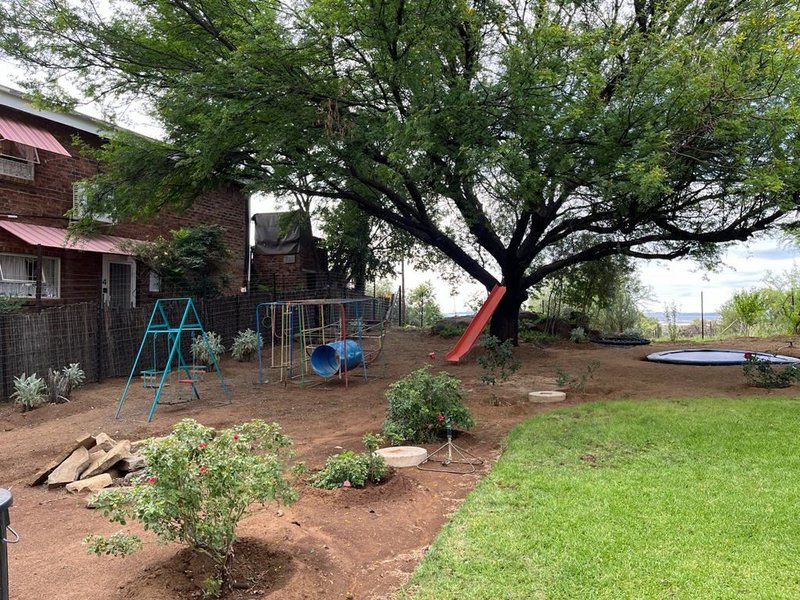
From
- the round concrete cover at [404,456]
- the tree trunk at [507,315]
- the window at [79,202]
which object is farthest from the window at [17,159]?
the round concrete cover at [404,456]

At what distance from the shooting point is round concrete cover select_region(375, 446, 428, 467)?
5.43m

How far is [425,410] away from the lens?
6156 millimetres

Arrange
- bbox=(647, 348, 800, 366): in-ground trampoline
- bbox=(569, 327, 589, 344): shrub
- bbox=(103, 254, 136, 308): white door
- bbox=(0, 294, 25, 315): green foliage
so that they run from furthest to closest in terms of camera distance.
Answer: bbox=(569, 327, 589, 344): shrub, bbox=(103, 254, 136, 308): white door, bbox=(647, 348, 800, 366): in-ground trampoline, bbox=(0, 294, 25, 315): green foliage

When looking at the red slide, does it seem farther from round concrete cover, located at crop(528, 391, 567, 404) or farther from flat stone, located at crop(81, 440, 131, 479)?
flat stone, located at crop(81, 440, 131, 479)

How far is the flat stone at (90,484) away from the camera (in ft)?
17.3

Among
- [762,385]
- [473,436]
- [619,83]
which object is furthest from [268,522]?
[619,83]

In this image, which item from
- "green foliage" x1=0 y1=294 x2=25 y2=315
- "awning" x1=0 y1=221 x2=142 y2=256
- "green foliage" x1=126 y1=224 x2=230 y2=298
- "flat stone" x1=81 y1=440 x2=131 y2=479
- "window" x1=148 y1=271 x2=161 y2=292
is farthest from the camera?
"window" x1=148 y1=271 x2=161 y2=292

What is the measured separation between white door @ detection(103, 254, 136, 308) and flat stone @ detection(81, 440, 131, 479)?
10.9 m

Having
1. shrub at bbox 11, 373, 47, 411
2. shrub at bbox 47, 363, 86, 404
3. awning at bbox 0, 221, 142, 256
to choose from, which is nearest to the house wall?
awning at bbox 0, 221, 142, 256

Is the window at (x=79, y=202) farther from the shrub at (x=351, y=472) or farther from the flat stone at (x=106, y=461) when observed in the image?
the shrub at (x=351, y=472)

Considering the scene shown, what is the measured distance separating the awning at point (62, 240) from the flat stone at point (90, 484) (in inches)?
327

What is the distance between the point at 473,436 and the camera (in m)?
6.59

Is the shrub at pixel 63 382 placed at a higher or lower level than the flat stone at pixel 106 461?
higher

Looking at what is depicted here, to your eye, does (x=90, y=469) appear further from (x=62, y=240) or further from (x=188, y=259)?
(x=188, y=259)
